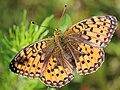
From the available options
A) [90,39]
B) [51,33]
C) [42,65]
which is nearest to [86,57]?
[90,39]

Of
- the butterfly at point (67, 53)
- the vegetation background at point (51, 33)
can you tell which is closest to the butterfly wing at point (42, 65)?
the butterfly at point (67, 53)

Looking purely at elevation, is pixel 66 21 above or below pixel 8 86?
above

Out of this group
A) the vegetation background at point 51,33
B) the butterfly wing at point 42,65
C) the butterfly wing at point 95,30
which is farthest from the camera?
the vegetation background at point 51,33

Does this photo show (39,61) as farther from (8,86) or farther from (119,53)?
(119,53)

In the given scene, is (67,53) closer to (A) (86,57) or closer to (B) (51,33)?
(A) (86,57)

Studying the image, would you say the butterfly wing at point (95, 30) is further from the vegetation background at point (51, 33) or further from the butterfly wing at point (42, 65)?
the butterfly wing at point (42, 65)

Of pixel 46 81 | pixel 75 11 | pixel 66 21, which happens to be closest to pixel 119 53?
pixel 75 11

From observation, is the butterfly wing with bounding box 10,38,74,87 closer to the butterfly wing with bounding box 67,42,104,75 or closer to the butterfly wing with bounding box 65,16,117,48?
the butterfly wing with bounding box 67,42,104,75
